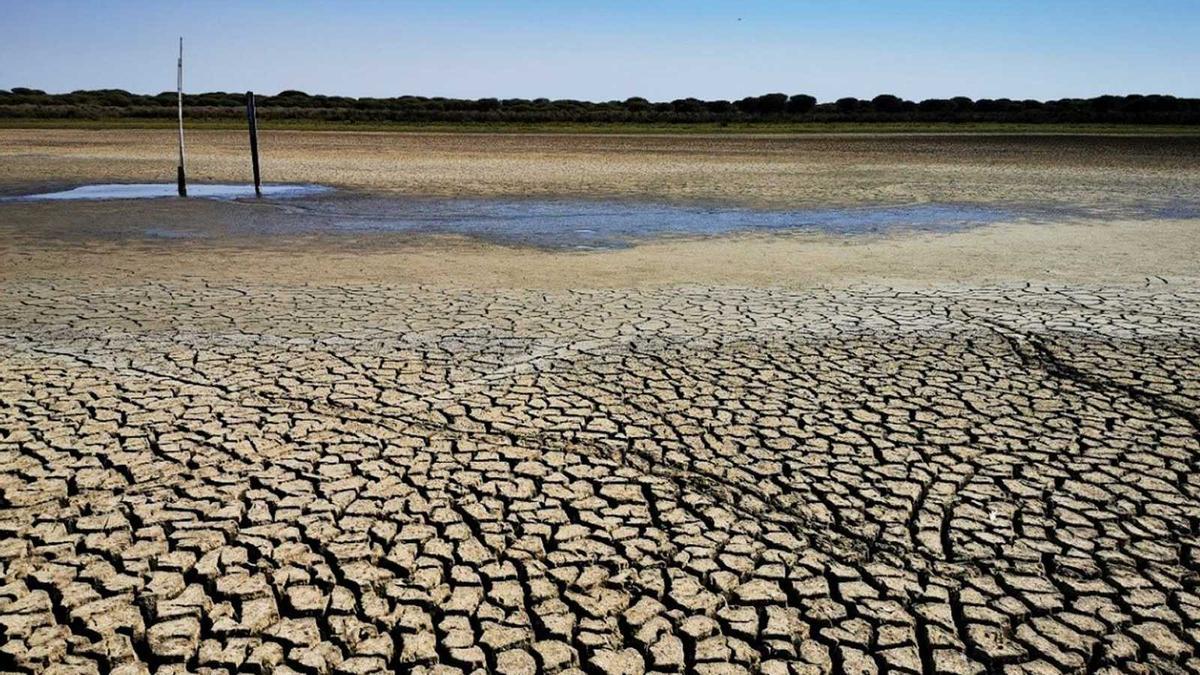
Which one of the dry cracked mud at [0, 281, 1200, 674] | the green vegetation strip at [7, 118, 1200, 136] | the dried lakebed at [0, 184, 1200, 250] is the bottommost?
the dry cracked mud at [0, 281, 1200, 674]

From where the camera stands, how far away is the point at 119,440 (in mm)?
4246

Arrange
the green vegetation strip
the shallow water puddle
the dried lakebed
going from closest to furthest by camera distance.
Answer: the dried lakebed < the shallow water puddle < the green vegetation strip

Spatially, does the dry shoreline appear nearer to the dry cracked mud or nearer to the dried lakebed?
the dried lakebed

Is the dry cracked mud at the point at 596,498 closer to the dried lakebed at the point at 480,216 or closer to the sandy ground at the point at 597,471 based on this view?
the sandy ground at the point at 597,471

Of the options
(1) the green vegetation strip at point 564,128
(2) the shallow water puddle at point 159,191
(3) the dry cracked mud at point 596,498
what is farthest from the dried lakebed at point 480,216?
(1) the green vegetation strip at point 564,128

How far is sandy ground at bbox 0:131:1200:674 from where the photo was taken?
2.84m

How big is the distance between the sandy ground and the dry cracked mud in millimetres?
14

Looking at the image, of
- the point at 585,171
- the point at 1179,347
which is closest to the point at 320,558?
the point at 1179,347

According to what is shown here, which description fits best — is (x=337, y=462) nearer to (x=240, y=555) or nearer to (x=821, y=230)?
(x=240, y=555)

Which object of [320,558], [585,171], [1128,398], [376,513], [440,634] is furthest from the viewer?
[585,171]

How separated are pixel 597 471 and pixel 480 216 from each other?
32.9 feet

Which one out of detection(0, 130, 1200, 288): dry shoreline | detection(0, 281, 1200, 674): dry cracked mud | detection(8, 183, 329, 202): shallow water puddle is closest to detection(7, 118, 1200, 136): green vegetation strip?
detection(0, 130, 1200, 288): dry shoreline

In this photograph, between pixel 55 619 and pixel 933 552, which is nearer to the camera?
pixel 55 619

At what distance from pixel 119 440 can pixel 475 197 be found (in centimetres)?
1270
